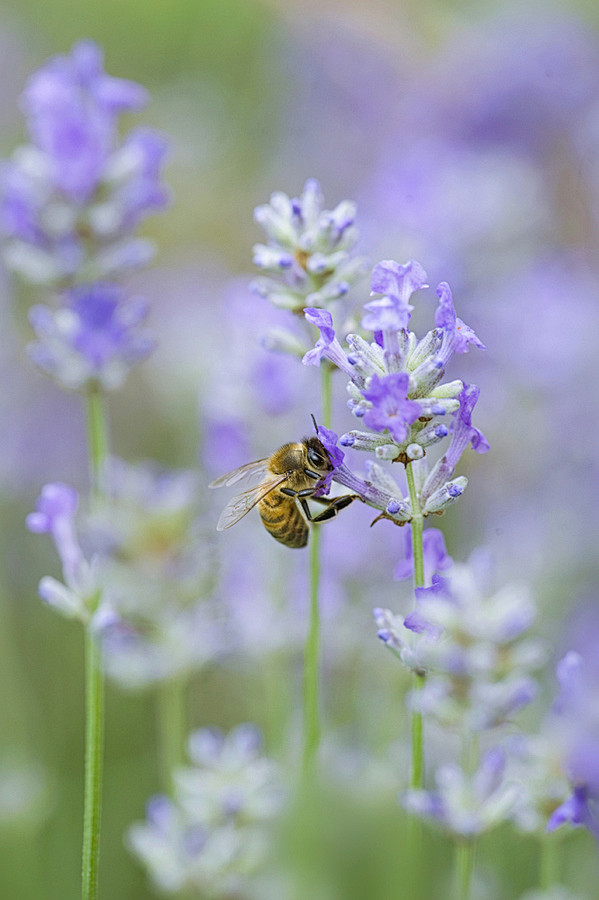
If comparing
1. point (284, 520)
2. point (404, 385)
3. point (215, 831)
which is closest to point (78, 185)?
point (284, 520)

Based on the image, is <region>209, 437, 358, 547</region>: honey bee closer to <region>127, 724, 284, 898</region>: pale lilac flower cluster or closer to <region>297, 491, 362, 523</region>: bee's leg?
<region>297, 491, 362, 523</region>: bee's leg

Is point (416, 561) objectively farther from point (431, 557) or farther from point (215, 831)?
point (215, 831)

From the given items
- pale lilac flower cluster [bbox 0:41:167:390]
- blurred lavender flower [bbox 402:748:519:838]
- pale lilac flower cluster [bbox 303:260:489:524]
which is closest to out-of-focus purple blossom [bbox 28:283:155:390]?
pale lilac flower cluster [bbox 0:41:167:390]

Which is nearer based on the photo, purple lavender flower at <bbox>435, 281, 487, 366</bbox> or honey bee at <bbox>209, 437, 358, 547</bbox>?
purple lavender flower at <bbox>435, 281, 487, 366</bbox>

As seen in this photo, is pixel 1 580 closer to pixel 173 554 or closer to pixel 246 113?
pixel 173 554

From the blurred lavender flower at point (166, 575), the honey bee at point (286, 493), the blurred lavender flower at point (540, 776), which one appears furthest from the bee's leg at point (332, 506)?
the blurred lavender flower at point (166, 575)

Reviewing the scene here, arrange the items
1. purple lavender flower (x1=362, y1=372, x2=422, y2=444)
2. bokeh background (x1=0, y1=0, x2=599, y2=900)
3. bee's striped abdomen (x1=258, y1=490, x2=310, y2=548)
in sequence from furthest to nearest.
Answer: bokeh background (x1=0, y1=0, x2=599, y2=900) < bee's striped abdomen (x1=258, y1=490, x2=310, y2=548) < purple lavender flower (x1=362, y1=372, x2=422, y2=444)

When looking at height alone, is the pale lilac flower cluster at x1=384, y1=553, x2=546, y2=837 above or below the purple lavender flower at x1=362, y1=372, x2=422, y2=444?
below
